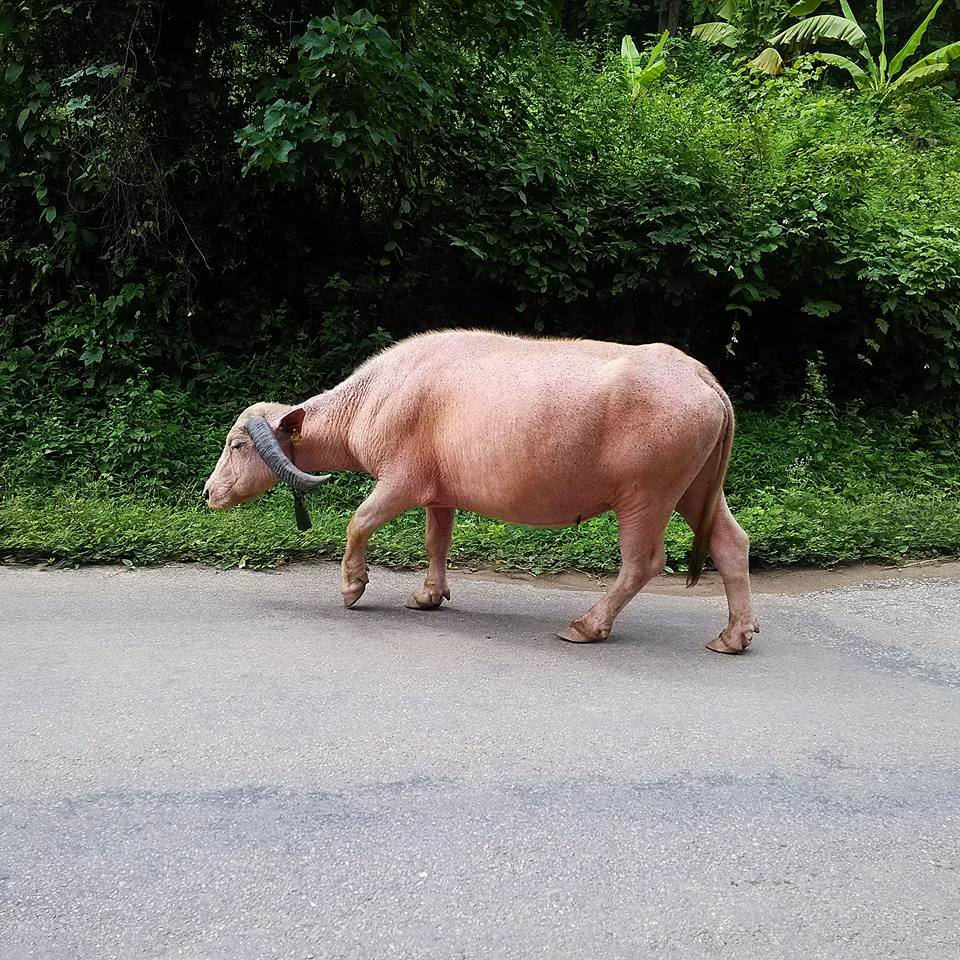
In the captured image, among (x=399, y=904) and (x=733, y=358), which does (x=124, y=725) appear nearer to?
(x=399, y=904)

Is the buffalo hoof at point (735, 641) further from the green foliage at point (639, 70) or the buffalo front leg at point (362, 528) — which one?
the green foliage at point (639, 70)

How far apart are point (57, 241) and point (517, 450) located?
582 cm

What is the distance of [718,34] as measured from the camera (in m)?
16.6

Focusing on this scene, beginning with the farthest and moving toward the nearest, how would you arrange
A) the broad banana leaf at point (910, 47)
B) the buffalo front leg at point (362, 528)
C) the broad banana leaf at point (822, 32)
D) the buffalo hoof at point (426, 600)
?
the broad banana leaf at point (822, 32) → the broad banana leaf at point (910, 47) → the buffalo hoof at point (426, 600) → the buffalo front leg at point (362, 528)

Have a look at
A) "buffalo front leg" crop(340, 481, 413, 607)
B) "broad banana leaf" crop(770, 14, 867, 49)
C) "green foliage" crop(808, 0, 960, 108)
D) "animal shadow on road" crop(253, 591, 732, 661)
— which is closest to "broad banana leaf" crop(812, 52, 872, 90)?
"green foliage" crop(808, 0, 960, 108)

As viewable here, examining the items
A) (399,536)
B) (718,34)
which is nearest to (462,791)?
(399,536)

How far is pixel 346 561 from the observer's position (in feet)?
16.5

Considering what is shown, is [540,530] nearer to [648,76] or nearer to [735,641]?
[735,641]

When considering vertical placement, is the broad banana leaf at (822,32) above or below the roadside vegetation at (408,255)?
above

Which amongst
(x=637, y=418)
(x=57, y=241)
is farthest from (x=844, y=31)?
(x=637, y=418)

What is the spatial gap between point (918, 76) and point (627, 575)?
13.3 metres

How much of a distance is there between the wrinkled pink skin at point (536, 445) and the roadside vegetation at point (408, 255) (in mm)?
1279

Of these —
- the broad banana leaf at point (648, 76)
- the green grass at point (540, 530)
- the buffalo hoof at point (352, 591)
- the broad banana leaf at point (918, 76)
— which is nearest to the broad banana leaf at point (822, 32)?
the broad banana leaf at point (918, 76)

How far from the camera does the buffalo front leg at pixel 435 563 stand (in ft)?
17.0
